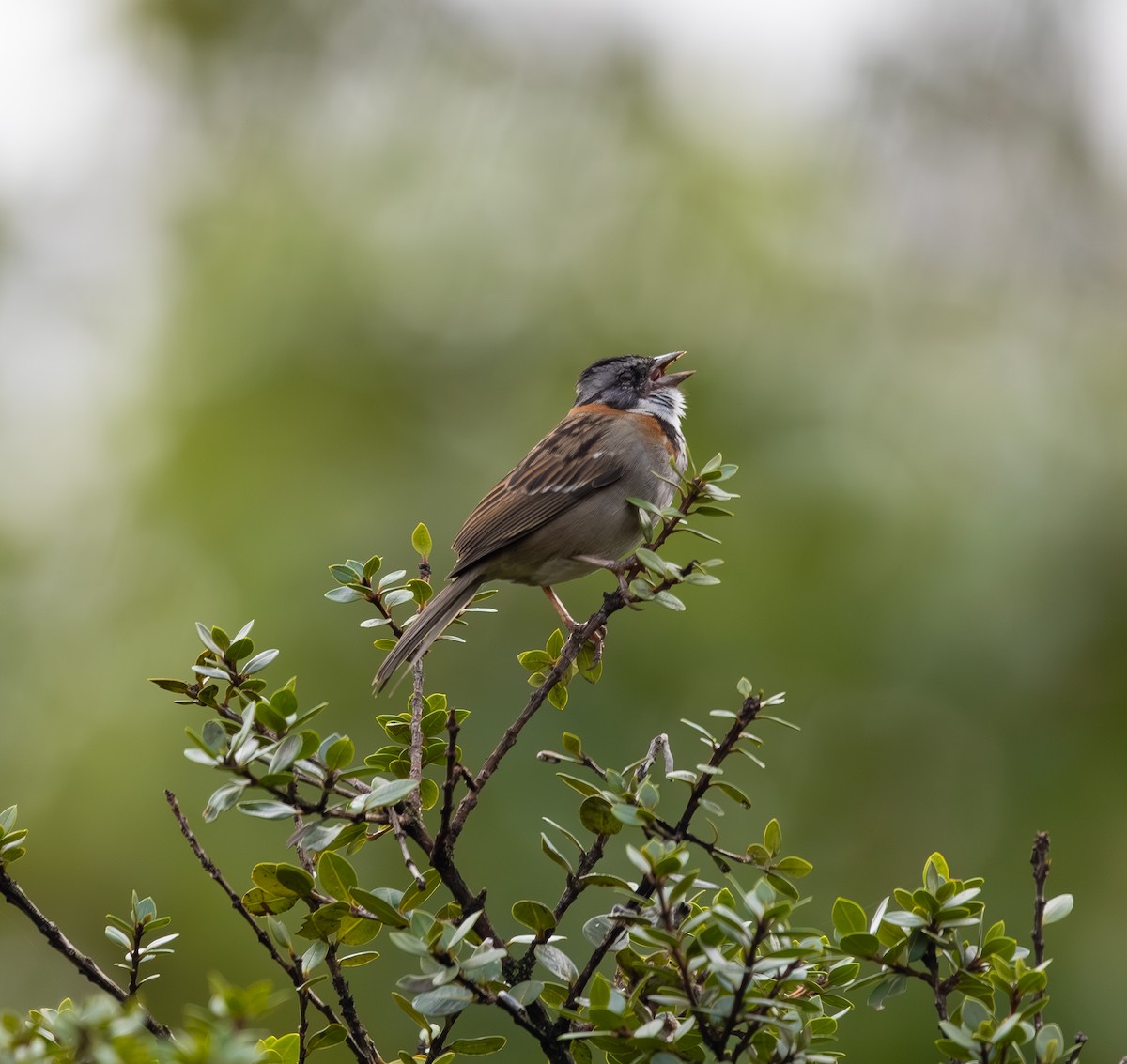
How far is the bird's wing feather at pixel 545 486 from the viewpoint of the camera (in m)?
4.77

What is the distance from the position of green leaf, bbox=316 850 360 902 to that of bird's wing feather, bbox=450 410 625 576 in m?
2.44

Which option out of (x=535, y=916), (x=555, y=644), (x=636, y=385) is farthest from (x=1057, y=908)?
(x=636, y=385)

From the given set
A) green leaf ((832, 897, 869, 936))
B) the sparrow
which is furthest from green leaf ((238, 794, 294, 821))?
the sparrow

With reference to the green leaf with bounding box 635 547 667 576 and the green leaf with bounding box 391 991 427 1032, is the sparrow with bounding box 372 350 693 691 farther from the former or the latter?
the green leaf with bounding box 391 991 427 1032

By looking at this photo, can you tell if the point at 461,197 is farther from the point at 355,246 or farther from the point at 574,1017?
the point at 574,1017

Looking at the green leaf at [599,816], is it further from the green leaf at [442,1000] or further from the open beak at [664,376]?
the open beak at [664,376]

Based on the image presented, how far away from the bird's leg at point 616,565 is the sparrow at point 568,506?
0.04 feet

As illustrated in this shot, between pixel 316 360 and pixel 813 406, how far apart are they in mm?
3537

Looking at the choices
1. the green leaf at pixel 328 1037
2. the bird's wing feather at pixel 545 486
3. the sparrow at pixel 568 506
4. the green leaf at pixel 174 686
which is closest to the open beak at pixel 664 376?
the sparrow at pixel 568 506

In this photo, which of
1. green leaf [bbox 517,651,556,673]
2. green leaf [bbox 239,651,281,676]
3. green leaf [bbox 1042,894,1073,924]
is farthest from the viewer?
green leaf [bbox 517,651,556,673]

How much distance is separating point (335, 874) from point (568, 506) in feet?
9.12

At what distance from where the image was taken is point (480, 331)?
8.90 meters

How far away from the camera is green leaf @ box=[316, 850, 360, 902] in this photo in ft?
7.34

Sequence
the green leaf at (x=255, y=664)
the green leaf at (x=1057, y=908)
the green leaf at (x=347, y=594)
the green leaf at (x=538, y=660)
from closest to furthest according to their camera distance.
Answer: the green leaf at (x=1057, y=908) → the green leaf at (x=255, y=664) → the green leaf at (x=347, y=594) → the green leaf at (x=538, y=660)
